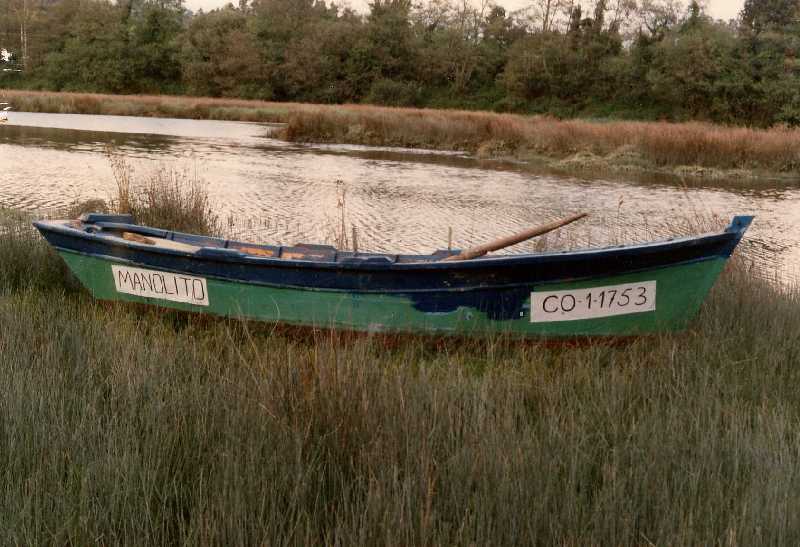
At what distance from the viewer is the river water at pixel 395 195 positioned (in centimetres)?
934

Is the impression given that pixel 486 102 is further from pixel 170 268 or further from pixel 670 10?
pixel 170 268

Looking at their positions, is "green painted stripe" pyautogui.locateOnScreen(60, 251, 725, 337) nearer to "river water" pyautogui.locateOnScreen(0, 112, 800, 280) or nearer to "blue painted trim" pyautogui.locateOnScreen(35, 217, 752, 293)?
"blue painted trim" pyautogui.locateOnScreen(35, 217, 752, 293)

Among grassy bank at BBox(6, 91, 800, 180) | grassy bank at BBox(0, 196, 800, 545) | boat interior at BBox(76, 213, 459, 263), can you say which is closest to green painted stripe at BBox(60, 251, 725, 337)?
boat interior at BBox(76, 213, 459, 263)

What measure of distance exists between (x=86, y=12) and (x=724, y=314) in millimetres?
79030

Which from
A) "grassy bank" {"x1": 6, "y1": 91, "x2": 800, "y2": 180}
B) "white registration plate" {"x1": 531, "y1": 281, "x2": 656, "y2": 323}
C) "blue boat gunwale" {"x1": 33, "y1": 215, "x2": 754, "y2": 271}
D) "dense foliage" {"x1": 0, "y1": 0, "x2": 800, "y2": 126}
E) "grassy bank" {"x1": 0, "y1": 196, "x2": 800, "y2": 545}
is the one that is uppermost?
"dense foliage" {"x1": 0, "y1": 0, "x2": 800, "y2": 126}

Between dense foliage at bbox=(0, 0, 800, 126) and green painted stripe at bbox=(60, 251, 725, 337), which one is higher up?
dense foliage at bbox=(0, 0, 800, 126)

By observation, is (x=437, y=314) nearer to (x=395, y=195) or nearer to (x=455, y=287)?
(x=455, y=287)

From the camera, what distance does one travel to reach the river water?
9345 mm

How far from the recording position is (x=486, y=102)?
5416cm

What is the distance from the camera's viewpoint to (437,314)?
4672 mm

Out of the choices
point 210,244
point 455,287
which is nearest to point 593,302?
point 455,287

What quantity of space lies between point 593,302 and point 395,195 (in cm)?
889

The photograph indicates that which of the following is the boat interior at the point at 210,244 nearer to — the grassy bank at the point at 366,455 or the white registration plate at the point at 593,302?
the white registration plate at the point at 593,302

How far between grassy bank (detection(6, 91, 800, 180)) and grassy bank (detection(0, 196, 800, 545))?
1493 centimetres
